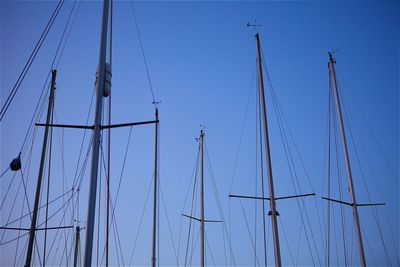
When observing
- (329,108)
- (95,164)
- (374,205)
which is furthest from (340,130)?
(95,164)

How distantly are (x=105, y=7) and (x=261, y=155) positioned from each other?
1379cm

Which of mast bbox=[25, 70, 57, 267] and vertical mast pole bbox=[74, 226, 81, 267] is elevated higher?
mast bbox=[25, 70, 57, 267]

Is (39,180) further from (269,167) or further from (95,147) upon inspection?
(269,167)

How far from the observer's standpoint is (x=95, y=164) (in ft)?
28.9

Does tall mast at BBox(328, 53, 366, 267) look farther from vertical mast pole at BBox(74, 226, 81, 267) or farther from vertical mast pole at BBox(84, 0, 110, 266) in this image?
vertical mast pole at BBox(74, 226, 81, 267)

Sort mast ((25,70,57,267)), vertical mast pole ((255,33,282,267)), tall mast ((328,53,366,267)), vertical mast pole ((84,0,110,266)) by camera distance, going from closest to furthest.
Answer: vertical mast pole ((84,0,110,266)) → mast ((25,70,57,267)) → vertical mast pole ((255,33,282,267)) → tall mast ((328,53,366,267))

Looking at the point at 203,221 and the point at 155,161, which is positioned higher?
the point at 155,161

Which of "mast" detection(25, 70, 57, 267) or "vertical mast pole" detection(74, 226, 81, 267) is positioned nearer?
"mast" detection(25, 70, 57, 267)

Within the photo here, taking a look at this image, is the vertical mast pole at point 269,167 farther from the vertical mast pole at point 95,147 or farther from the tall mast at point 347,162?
the vertical mast pole at point 95,147

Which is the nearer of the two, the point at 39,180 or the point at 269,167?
the point at 39,180

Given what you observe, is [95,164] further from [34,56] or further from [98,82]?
[34,56]

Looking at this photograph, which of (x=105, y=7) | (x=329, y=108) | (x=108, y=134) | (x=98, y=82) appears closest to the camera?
(x=98, y=82)

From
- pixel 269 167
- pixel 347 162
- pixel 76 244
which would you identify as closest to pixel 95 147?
pixel 269 167

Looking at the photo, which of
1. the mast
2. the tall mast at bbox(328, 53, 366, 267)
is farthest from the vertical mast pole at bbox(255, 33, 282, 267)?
the mast
